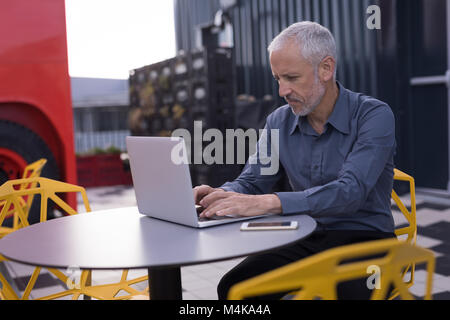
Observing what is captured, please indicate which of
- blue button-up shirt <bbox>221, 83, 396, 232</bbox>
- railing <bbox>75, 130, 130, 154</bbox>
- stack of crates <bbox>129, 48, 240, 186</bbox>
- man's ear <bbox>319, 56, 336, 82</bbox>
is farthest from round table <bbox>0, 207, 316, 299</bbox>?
railing <bbox>75, 130, 130, 154</bbox>

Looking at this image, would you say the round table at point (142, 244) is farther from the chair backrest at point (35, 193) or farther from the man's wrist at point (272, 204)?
the chair backrest at point (35, 193)

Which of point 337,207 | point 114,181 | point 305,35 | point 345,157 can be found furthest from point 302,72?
point 114,181

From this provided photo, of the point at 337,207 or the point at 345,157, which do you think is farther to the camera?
the point at 345,157

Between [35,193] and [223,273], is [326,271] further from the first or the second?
[223,273]

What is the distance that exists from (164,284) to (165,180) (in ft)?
1.01

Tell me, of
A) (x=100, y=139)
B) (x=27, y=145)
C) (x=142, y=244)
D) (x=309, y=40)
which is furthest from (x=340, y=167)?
(x=100, y=139)

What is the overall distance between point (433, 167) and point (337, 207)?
4910 millimetres

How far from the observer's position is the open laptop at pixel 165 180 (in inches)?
58.1

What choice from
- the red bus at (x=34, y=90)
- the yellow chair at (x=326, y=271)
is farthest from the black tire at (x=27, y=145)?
the yellow chair at (x=326, y=271)

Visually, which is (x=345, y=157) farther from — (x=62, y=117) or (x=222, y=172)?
(x=222, y=172)

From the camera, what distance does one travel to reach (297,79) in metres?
1.86

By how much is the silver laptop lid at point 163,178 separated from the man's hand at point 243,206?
96mm
